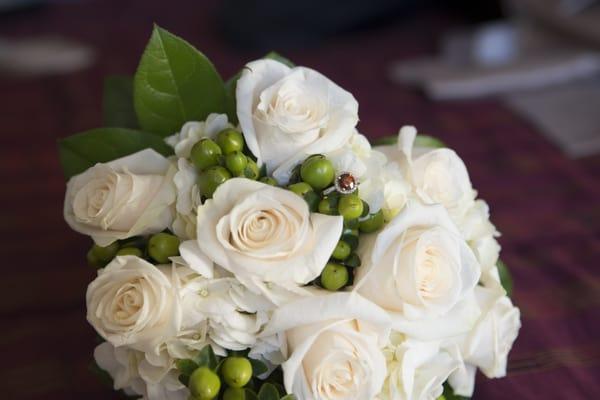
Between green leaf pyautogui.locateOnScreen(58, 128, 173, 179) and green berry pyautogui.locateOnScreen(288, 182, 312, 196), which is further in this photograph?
green leaf pyautogui.locateOnScreen(58, 128, 173, 179)

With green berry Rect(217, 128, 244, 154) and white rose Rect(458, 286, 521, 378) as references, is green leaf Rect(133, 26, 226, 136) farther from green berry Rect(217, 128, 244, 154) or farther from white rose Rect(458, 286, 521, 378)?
white rose Rect(458, 286, 521, 378)

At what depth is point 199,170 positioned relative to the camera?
480 mm

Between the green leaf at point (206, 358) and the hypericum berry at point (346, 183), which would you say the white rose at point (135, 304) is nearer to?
the green leaf at point (206, 358)

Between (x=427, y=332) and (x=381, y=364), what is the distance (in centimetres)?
4

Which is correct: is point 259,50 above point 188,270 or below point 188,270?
below

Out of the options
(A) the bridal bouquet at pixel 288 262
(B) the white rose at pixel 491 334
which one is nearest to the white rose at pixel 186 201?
(A) the bridal bouquet at pixel 288 262

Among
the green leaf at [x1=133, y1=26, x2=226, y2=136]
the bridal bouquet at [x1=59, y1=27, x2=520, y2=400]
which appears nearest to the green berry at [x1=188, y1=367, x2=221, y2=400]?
the bridal bouquet at [x1=59, y1=27, x2=520, y2=400]

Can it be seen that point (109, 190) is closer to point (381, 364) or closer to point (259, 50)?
point (381, 364)

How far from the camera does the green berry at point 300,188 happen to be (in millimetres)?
456

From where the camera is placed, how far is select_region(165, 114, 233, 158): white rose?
0.50m

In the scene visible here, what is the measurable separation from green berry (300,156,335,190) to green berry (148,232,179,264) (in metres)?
0.10

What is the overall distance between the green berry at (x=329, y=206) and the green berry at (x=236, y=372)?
0.36ft

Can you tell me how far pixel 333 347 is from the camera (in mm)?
432

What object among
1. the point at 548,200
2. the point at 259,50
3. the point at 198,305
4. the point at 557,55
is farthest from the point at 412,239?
the point at 259,50
